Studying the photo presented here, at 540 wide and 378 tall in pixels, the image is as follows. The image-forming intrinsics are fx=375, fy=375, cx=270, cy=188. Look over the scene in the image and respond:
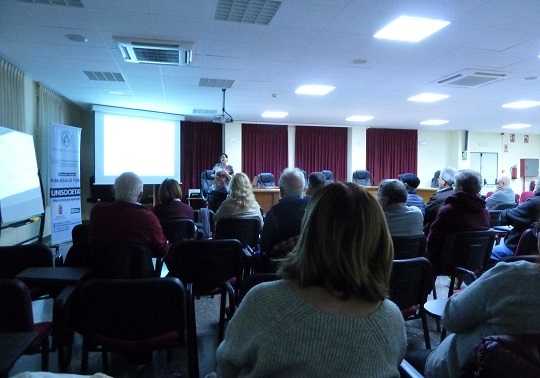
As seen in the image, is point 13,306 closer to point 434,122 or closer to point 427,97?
point 427,97

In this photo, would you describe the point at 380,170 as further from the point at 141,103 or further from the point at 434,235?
the point at 434,235

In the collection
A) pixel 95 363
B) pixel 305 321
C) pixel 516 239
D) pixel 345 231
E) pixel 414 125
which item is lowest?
pixel 95 363

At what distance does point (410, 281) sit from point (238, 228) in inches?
65.1

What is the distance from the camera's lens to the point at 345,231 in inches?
37.9

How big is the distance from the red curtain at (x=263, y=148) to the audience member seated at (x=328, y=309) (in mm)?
9677

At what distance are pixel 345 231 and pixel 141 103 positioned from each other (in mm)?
7644

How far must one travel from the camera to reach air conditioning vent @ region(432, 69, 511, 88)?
5246mm

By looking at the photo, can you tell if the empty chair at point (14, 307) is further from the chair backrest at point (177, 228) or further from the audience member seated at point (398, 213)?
the audience member seated at point (398, 213)

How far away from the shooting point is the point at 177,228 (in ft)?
11.1

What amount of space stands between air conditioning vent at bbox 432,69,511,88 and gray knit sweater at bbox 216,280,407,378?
5.31 meters

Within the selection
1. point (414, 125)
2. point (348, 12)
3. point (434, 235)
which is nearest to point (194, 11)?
point (348, 12)

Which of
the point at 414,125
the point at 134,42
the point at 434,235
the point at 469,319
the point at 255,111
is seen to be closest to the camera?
the point at 469,319

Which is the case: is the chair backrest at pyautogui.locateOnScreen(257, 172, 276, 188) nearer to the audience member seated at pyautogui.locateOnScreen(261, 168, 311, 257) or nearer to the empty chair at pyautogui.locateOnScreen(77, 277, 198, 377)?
the audience member seated at pyautogui.locateOnScreen(261, 168, 311, 257)

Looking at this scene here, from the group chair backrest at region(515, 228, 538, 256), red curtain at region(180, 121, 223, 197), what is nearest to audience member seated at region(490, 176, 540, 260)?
chair backrest at region(515, 228, 538, 256)
